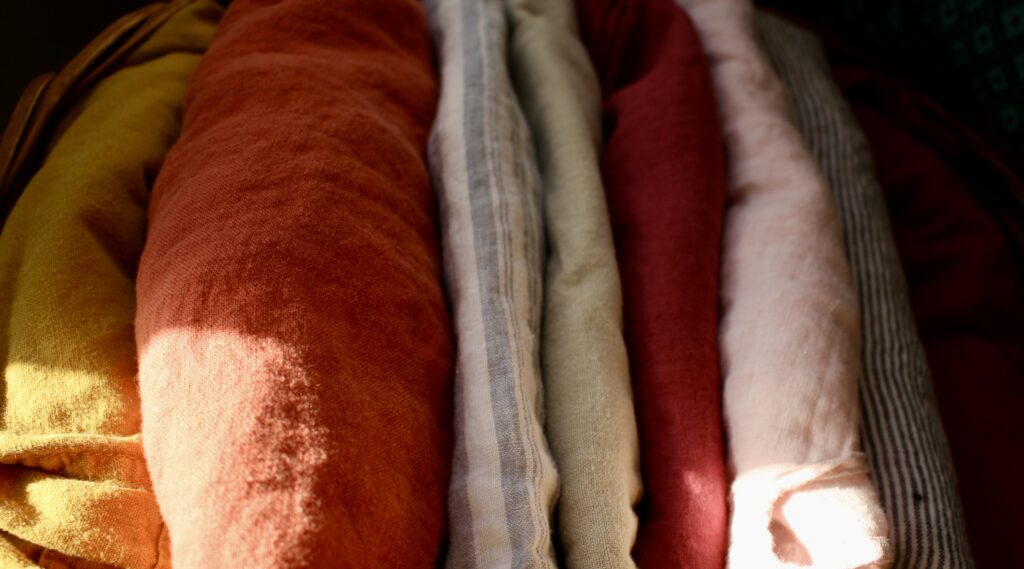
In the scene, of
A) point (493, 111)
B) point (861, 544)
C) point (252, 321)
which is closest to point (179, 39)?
point (493, 111)

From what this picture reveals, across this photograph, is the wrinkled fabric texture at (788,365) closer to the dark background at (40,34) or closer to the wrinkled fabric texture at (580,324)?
the wrinkled fabric texture at (580,324)

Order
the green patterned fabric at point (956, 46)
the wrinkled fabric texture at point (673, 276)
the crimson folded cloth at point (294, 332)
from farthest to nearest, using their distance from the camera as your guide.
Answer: the green patterned fabric at point (956, 46), the wrinkled fabric texture at point (673, 276), the crimson folded cloth at point (294, 332)

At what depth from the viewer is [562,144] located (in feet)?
2.22

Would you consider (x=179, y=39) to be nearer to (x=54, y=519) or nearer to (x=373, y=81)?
(x=373, y=81)

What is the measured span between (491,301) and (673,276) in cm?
14

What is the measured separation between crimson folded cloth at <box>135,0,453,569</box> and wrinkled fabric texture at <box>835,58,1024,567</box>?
0.33 m

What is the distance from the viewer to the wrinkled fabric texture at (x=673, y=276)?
20.7 inches

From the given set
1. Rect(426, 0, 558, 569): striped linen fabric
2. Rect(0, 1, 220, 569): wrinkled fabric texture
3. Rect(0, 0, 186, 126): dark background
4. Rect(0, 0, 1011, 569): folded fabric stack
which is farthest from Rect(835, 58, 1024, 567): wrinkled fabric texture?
Rect(0, 0, 186, 126): dark background

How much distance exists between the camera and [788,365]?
56cm

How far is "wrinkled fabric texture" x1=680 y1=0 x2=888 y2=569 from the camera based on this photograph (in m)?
0.51

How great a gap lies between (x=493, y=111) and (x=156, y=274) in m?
0.28

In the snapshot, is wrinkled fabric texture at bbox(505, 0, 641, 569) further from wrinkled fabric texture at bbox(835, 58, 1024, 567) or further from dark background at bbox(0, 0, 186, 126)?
dark background at bbox(0, 0, 186, 126)

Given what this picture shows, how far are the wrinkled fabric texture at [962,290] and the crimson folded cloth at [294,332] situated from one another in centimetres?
33

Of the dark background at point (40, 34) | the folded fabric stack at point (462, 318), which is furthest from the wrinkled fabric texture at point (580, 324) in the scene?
the dark background at point (40, 34)
